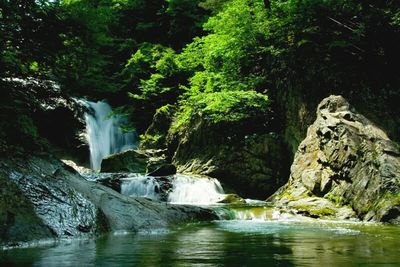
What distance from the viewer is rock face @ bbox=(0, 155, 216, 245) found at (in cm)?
633

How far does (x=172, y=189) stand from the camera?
52.7 ft

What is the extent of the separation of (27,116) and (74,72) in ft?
4.36

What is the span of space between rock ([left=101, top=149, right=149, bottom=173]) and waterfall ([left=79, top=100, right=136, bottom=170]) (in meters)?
2.83

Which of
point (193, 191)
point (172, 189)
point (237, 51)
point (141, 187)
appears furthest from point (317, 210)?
point (237, 51)

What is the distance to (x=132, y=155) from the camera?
20.8m

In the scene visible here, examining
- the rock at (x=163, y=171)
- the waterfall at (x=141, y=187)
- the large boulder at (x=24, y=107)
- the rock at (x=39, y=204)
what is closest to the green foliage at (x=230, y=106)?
the rock at (x=163, y=171)

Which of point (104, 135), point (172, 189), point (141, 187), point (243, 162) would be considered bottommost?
point (172, 189)

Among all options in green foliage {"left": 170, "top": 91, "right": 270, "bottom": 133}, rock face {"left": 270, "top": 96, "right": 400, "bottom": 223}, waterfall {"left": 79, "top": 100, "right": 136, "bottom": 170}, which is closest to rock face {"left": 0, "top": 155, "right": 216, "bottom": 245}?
rock face {"left": 270, "top": 96, "right": 400, "bottom": 223}

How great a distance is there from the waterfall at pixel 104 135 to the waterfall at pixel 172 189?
25.1ft

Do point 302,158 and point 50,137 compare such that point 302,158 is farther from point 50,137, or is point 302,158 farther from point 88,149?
point 50,137

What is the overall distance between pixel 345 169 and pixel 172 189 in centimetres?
634

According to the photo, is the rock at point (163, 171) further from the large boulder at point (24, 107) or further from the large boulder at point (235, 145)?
the large boulder at point (24, 107)

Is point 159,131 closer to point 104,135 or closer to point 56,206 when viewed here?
point 104,135

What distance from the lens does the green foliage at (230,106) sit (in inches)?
696
